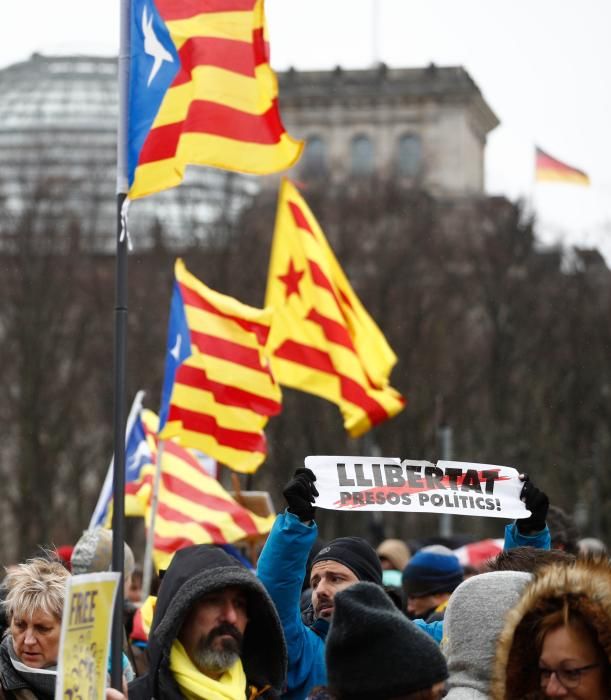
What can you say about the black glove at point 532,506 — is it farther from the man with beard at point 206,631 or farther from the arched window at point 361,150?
the arched window at point 361,150

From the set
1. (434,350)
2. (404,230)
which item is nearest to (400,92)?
(404,230)

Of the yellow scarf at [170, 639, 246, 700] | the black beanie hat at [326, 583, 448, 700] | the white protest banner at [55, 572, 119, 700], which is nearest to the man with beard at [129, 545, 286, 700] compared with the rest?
the yellow scarf at [170, 639, 246, 700]

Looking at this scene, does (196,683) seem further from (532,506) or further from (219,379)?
(219,379)

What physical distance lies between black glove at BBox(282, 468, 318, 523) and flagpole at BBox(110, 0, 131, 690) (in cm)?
53

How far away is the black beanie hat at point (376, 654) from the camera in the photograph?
15.8ft

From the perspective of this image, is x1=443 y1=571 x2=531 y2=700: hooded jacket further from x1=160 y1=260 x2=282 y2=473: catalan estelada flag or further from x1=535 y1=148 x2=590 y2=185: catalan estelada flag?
x1=535 y1=148 x2=590 y2=185: catalan estelada flag

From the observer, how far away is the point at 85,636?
4914 millimetres

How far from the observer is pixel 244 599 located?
241 inches

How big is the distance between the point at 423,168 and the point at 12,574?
5828cm

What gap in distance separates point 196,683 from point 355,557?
1181 millimetres

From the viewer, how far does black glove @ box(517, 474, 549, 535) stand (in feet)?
21.4

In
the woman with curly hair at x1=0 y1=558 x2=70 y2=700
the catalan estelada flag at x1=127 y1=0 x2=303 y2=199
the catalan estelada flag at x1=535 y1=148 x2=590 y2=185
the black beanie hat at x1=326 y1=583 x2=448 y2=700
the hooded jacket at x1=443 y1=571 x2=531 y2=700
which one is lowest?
the catalan estelada flag at x1=535 y1=148 x2=590 y2=185

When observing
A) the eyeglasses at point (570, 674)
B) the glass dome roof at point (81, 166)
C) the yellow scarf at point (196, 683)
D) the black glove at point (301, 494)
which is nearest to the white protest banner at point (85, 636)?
the yellow scarf at point (196, 683)

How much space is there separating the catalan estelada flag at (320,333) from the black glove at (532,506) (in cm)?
775
